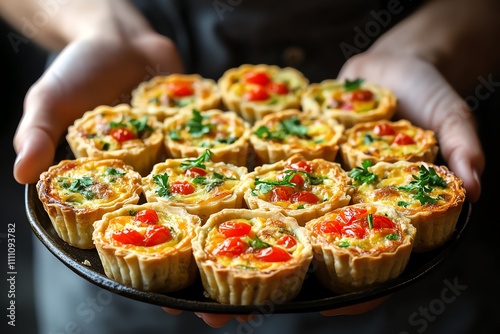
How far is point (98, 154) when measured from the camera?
3.39m

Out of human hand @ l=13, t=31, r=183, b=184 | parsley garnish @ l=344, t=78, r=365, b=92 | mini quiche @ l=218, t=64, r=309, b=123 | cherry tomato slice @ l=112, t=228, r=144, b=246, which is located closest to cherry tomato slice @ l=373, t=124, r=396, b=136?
parsley garnish @ l=344, t=78, r=365, b=92

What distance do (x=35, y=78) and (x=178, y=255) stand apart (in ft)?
12.9

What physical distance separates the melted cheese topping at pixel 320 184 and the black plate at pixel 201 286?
1.25 ft

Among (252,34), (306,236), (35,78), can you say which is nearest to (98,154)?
(306,236)

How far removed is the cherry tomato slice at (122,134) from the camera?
3.52 meters

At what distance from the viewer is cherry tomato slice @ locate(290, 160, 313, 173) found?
3.24 meters

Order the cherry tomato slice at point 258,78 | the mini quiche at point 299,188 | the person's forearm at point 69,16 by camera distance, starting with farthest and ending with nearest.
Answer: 1. the person's forearm at point 69,16
2. the cherry tomato slice at point 258,78
3. the mini quiche at point 299,188

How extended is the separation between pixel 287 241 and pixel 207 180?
0.64 meters

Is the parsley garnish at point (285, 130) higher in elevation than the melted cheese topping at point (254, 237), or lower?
lower

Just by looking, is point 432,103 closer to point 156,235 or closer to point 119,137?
point 119,137

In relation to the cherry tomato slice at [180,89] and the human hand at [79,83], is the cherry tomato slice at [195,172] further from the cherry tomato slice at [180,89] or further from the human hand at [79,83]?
the cherry tomato slice at [180,89]

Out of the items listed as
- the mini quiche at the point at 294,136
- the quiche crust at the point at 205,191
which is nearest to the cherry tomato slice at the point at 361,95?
the mini quiche at the point at 294,136

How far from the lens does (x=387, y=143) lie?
3.59 m

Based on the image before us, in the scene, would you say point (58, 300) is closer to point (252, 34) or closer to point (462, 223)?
point (252, 34)
